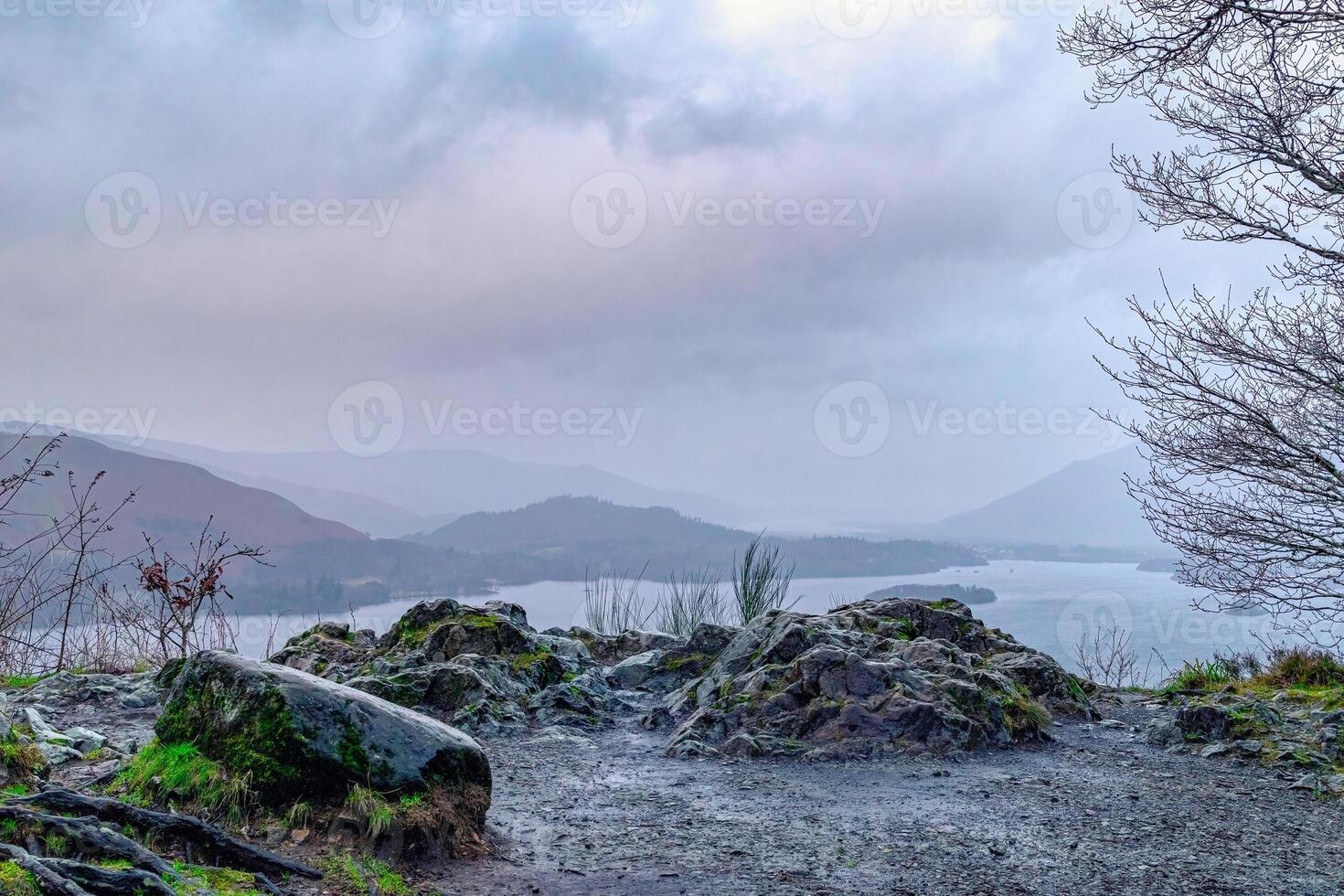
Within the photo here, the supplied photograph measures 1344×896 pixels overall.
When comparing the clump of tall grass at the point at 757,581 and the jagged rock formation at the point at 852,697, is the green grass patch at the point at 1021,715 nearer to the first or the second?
the jagged rock formation at the point at 852,697

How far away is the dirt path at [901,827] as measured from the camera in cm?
407

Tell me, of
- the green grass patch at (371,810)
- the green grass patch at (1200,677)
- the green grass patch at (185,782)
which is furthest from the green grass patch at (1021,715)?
the green grass patch at (185,782)

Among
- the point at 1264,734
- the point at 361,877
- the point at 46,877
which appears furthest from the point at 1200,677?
the point at 46,877

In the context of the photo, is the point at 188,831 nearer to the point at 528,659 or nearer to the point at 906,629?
the point at 528,659

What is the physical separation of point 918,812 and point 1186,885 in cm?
142

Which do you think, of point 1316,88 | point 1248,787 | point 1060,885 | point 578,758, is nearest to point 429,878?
point 578,758

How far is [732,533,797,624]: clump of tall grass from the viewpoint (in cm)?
1248

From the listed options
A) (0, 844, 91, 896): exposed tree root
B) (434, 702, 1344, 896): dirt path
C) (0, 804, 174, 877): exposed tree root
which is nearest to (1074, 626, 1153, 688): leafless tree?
(434, 702, 1344, 896): dirt path

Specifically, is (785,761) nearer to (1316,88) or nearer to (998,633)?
(998,633)

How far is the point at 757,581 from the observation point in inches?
494

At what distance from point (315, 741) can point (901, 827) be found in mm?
3100

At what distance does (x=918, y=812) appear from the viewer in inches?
201

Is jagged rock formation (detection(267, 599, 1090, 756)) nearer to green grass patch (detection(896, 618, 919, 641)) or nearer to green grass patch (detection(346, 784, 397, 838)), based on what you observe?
green grass patch (detection(896, 618, 919, 641))

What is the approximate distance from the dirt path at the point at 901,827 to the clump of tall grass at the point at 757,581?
597cm
